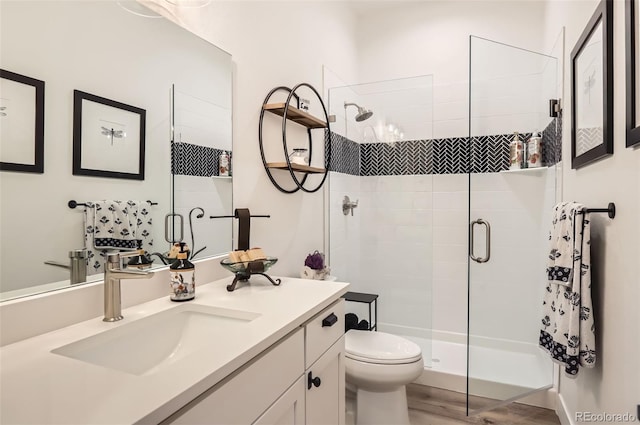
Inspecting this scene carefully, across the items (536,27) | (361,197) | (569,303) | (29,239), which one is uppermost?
(536,27)

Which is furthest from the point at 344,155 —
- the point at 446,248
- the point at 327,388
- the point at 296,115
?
the point at 327,388

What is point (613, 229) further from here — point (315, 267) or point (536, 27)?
point (536, 27)

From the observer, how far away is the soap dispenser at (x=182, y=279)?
1.17 metres

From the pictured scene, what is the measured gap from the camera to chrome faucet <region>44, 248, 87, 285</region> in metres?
0.99

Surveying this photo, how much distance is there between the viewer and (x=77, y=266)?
1005mm

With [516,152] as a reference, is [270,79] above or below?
above

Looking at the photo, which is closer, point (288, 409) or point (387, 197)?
point (288, 409)

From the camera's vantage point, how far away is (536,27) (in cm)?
285

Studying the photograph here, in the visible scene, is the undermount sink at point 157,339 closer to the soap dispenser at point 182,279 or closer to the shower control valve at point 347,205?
the soap dispenser at point 182,279

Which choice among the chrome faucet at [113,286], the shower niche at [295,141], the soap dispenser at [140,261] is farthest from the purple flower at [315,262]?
the chrome faucet at [113,286]

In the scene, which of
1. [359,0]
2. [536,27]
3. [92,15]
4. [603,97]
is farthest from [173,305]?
[536,27]

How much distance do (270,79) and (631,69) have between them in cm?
150

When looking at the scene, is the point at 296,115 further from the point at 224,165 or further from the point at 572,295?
the point at 572,295

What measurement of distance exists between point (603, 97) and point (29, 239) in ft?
6.08
